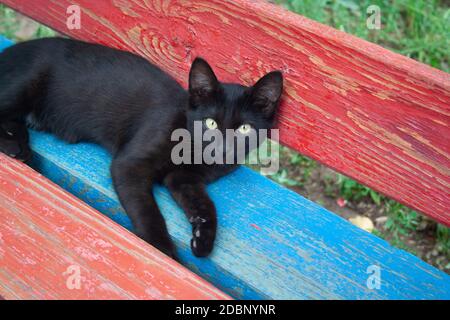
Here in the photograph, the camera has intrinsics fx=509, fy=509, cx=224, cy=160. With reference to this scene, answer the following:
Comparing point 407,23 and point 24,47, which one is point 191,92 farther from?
point 407,23

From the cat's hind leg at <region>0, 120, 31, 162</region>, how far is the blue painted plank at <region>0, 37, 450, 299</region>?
7 cm

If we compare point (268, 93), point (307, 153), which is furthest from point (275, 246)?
point (268, 93)

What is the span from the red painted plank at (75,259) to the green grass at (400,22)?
219 cm

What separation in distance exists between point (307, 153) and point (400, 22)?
2129 mm

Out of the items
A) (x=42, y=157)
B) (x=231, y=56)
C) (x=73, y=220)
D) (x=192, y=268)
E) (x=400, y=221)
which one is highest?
(x=231, y=56)

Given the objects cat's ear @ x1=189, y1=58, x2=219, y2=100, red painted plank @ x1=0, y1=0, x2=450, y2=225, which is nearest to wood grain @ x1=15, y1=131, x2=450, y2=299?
red painted plank @ x1=0, y1=0, x2=450, y2=225

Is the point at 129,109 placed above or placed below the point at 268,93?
below

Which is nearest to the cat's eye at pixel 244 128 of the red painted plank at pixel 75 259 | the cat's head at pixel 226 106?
the cat's head at pixel 226 106

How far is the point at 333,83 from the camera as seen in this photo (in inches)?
59.9

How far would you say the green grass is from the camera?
3039mm

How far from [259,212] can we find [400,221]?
1.24 metres

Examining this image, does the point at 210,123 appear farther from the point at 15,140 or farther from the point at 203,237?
the point at 15,140
